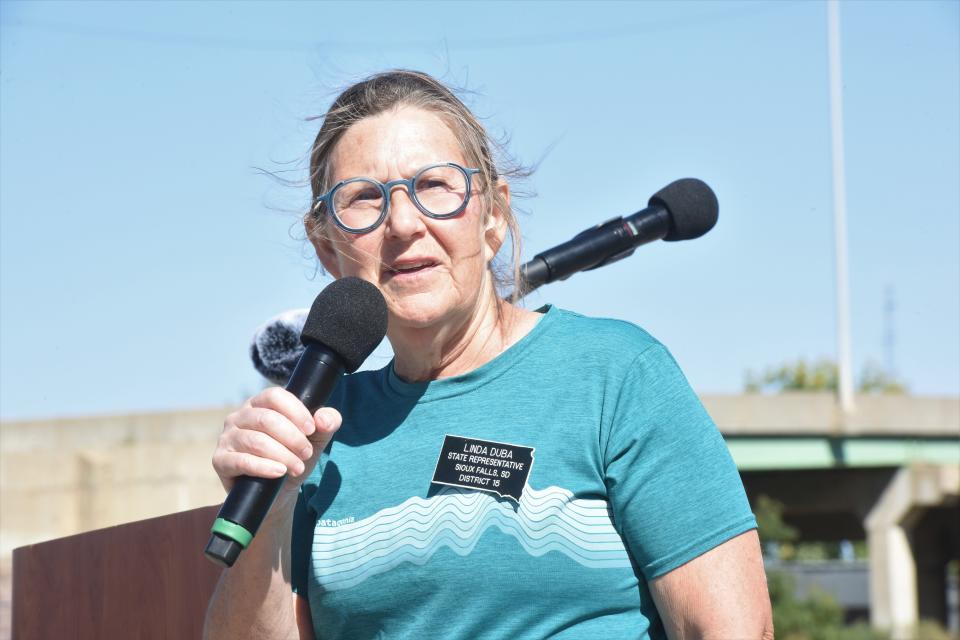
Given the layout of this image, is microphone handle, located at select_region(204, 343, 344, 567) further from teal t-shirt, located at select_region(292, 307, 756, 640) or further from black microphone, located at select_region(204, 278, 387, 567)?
teal t-shirt, located at select_region(292, 307, 756, 640)

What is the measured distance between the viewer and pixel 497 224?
8.95ft

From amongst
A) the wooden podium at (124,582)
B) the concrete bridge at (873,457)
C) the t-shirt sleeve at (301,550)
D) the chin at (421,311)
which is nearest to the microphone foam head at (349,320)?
the chin at (421,311)

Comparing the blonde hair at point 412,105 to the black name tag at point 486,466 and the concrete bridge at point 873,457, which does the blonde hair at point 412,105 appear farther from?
the concrete bridge at point 873,457

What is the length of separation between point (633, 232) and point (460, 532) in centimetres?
97

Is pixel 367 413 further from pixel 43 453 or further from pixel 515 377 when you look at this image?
pixel 43 453

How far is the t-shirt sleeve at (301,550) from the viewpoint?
2.52 metres

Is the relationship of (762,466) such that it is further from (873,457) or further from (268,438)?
(268,438)

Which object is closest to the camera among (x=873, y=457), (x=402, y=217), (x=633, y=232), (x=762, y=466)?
(x=402, y=217)

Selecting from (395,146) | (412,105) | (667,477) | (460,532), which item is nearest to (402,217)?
(395,146)

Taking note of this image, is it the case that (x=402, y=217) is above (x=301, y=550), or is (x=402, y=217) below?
above

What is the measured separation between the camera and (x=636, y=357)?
2307 mm

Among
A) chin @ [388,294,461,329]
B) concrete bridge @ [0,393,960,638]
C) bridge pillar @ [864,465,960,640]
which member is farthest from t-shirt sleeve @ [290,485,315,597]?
bridge pillar @ [864,465,960,640]

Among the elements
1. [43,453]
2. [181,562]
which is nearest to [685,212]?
[181,562]

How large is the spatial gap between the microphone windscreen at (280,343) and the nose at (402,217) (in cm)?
71
